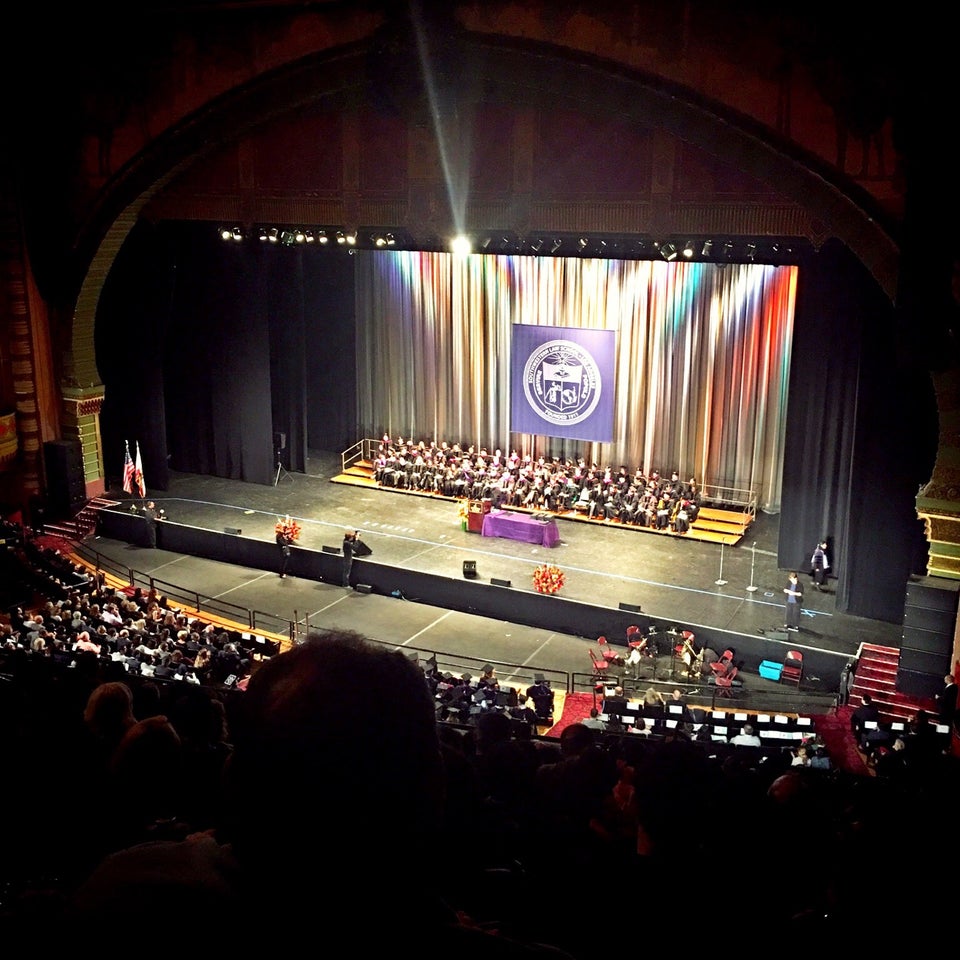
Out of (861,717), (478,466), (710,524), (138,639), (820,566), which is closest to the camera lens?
(861,717)

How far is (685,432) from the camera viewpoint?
926 inches

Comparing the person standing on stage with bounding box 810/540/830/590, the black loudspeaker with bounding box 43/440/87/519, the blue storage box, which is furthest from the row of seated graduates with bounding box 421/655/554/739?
the black loudspeaker with bounding box 43/440/87/519

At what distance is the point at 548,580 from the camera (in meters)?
18.2

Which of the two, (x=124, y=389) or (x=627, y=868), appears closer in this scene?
(x=627, y=868)

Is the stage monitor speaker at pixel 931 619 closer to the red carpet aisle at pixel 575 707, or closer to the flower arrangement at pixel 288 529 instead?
the red carpet aisle at pixel 575 707

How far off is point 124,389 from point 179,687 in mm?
18718

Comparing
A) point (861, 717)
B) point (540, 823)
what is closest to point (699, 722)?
point (861, 717)

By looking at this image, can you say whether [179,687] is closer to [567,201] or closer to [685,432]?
[567,201]

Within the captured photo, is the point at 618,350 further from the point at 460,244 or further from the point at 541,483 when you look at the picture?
the point at 460,244

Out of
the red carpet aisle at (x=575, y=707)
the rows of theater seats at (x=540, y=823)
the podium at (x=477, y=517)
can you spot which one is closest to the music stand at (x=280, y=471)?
the podium at (x=477, y=517)

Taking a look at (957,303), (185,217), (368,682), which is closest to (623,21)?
(957,303)

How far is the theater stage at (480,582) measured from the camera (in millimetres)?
16906

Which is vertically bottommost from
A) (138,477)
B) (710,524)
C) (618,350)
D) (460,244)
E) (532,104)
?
(710,524)

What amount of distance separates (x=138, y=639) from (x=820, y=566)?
460 inches
